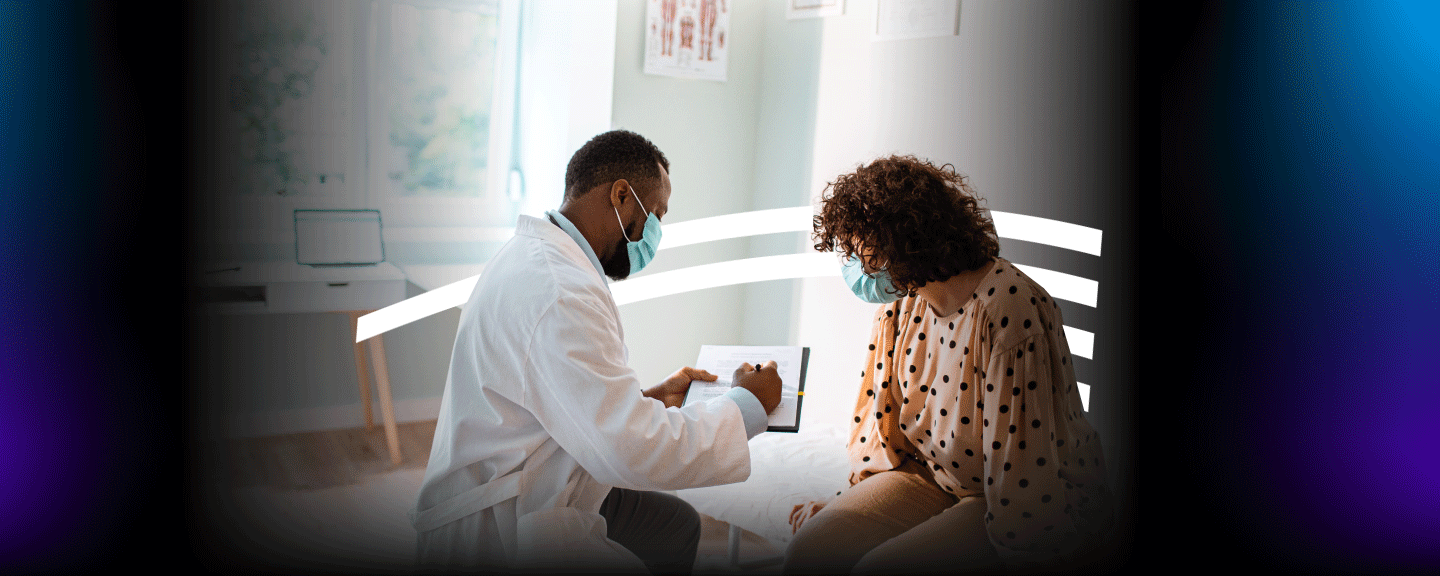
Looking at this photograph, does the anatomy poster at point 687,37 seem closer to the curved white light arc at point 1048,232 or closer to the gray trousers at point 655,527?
the curved white light arc at point 1048,232

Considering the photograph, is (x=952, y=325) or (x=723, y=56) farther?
(x=723, y=56)

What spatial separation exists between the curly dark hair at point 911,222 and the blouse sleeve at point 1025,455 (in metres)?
0.19

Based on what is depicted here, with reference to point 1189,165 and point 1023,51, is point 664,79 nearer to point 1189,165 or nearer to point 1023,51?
point 1023,51

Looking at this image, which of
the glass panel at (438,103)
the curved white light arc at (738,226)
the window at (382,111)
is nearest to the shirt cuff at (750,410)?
the window at (382,111)

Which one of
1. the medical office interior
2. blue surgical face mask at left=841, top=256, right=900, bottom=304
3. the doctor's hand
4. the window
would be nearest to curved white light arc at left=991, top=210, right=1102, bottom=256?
the medical office interior

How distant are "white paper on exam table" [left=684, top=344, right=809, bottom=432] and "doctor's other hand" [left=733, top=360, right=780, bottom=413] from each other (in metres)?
0.02

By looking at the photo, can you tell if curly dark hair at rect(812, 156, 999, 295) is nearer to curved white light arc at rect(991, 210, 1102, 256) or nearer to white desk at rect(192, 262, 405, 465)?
curved white light arc at rect(991, 210, 1102, 256)

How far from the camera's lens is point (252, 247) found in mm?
2359

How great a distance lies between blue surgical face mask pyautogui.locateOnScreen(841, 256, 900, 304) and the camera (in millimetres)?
1773

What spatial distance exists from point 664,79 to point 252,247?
56.4 inches

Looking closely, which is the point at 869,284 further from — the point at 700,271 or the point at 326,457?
the point at 326,457

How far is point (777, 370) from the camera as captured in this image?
1.69 m

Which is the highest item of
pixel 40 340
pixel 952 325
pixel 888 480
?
pixel 952 325

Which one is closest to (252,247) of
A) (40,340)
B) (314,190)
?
(314,190)
